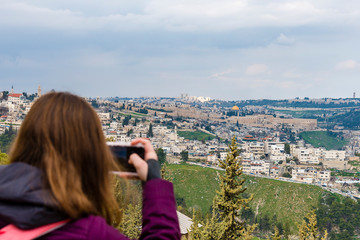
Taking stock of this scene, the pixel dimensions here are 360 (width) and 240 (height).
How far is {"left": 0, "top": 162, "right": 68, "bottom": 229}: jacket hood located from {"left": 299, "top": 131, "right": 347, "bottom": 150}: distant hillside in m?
140

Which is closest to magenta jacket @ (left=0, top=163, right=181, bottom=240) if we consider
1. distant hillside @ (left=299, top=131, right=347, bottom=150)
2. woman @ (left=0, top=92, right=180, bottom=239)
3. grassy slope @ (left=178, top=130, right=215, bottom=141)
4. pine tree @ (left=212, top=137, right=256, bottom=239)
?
woman @ (left=0, top=92, right=180, bottom=239)

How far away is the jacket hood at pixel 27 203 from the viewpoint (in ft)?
3.42

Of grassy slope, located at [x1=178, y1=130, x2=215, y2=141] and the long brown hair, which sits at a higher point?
the long brown hair

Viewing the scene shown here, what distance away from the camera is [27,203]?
1.06 metres

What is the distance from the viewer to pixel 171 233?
1202 mm

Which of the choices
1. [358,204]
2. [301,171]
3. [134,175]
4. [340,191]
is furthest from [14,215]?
[301,171]

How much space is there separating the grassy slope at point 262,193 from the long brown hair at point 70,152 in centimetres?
5578

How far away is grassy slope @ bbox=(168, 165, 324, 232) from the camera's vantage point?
58156 mm

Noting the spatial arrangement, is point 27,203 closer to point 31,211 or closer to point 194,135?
point 31,211

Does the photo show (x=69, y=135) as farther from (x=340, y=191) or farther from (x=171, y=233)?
(x=340, y=191)

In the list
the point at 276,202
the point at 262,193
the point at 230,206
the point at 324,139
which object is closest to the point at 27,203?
the point at 230,206

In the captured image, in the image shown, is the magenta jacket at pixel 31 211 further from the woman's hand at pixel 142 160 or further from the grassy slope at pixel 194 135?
the grassy slope at pixel 194 135

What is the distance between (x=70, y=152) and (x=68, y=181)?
0.29ft

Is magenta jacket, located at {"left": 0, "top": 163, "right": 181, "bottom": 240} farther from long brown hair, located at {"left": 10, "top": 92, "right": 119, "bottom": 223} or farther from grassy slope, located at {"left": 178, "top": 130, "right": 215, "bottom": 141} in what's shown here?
grassy slope, located at {"left": 178, "top": 130, "right": 215, "bottom": 141}
